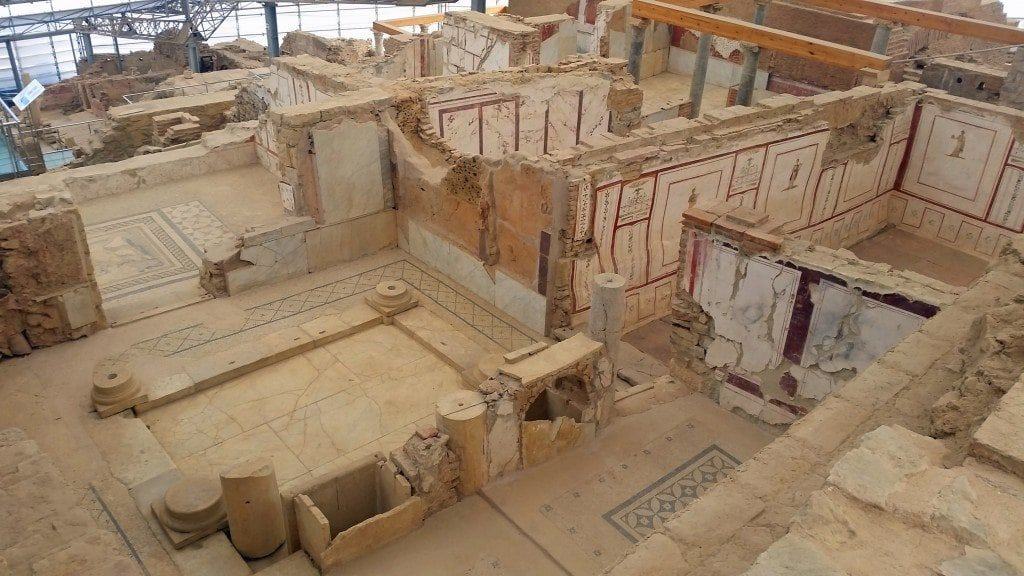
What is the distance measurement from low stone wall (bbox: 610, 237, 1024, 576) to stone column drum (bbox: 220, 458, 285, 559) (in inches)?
97.2

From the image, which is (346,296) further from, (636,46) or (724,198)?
(636,46)

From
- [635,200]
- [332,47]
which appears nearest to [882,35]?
[635,200]

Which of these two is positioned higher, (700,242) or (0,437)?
(700,242)

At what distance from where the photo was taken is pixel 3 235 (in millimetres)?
6039

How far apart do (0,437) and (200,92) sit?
966 centimetres

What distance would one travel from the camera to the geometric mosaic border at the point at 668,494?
4.96 meters

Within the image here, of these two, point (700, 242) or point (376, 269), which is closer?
point (700, 242)

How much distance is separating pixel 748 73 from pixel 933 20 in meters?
2.21

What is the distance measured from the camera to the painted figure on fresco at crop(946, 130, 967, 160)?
855cm

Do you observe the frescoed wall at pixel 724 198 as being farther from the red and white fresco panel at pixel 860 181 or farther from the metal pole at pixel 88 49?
the metal pole at pixel 88 49

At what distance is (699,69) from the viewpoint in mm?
10898

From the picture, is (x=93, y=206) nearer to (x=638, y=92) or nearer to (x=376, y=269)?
(x=376, y=269)

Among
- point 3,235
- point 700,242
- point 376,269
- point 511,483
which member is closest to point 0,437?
point 3,235

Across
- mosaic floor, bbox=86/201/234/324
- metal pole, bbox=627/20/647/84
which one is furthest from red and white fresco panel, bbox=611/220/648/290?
metal pole, bbox=627/20/647/84
